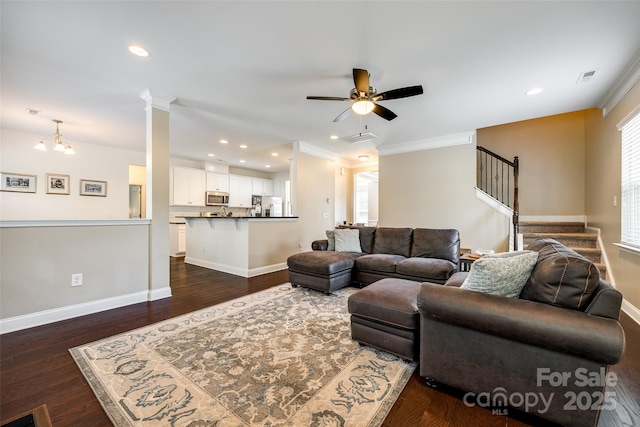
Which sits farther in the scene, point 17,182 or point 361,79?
point 17,182

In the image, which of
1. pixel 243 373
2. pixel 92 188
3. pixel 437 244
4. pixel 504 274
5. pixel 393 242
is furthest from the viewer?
pixel 92 188

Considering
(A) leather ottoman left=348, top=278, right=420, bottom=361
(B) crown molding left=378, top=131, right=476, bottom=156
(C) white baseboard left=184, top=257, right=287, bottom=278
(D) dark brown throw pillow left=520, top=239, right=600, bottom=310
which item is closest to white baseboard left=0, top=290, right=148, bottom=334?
(C) white baseboard left=184, top=257, right=287, bottom=278

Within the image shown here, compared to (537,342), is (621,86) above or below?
above

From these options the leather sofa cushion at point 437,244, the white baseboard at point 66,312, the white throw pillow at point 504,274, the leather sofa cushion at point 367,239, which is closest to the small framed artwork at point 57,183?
the white baseboard at point 66,312

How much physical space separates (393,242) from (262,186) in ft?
19.5

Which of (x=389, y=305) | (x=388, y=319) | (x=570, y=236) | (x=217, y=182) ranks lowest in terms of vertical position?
(x=388, y=319)

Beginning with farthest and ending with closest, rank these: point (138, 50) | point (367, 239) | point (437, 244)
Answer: point (367, 239), point (437, 244), point (138, 50)

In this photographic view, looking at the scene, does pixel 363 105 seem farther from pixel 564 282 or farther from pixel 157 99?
pixel 157 99

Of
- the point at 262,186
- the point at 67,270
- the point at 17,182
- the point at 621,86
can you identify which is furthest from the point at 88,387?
the point at 262,186

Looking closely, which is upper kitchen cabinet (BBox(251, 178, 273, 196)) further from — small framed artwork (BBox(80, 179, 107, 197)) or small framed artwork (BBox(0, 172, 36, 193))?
small framed artwork (BBox(0, 172, 36, 193))

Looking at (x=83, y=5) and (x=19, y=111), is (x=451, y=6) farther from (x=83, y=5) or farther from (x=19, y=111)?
(x=19, y=111)

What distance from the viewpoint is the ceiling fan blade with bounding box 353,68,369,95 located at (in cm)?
243

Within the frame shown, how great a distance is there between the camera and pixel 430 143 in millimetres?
5227

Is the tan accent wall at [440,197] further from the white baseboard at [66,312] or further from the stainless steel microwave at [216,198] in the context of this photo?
the white baseboard at [66,312]
